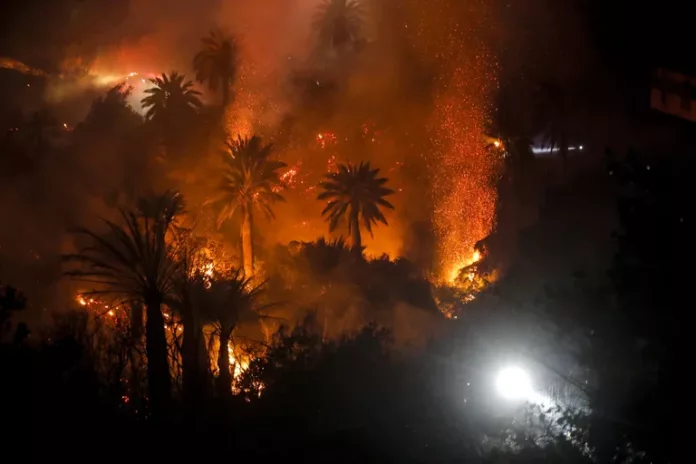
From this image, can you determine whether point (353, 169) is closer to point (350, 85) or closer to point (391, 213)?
point (391, 213)

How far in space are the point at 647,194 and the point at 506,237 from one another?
1425 inches

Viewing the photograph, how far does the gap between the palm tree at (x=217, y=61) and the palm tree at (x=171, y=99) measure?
1.96 meters

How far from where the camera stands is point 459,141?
46.7 m

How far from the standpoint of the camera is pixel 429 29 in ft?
154

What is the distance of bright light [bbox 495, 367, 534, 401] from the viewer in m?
15.4

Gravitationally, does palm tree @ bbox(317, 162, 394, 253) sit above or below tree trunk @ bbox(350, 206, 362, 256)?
above

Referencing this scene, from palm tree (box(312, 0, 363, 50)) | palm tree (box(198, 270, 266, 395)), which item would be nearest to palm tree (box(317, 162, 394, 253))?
palm tree (box(198, 270, 266, 395))

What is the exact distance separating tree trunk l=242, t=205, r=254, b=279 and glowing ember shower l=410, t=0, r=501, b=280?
51.1 ft

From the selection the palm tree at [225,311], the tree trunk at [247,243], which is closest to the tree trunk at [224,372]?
the palm tree at [225,311]

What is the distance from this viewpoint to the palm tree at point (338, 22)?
54906mm

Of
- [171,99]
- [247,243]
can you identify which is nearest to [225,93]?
[171,99]

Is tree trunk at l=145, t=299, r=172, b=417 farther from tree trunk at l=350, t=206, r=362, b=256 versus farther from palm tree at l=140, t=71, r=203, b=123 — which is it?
palm tree at l=140, t=71, r=203, b=123

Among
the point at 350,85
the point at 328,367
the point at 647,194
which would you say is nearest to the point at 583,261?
the point at 328,367

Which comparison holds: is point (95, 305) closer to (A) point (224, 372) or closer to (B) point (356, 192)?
(B) point (356, 192)
